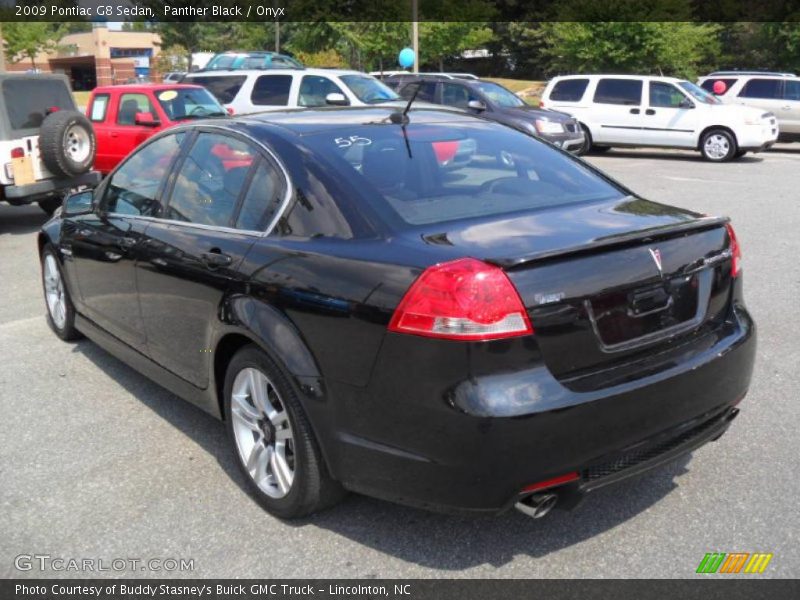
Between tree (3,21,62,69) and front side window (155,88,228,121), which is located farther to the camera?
tree (3,21,62,69)

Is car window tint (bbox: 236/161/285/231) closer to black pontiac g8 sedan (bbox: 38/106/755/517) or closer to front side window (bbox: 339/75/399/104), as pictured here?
black pontiac g8 sedan (bbox: 38/106/755/517)

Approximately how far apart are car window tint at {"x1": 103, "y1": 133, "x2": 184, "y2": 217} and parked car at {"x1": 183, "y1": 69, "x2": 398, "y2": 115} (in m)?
9.63

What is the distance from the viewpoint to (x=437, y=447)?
2.82 m

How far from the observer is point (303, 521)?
347 centimetres

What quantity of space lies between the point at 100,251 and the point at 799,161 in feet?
55.4

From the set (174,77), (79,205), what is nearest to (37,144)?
(79,205)

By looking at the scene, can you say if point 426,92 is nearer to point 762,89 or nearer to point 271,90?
point 271,90

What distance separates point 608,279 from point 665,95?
16563 mm

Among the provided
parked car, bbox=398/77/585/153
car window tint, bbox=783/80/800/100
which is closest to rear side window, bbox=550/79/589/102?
parked car, bbox=398/77/585/153

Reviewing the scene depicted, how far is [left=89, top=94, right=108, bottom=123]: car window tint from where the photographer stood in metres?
13.1

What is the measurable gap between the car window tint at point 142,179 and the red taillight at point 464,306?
2040 millimetres

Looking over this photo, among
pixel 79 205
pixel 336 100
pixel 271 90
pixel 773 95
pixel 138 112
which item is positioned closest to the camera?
pixel 79 205
